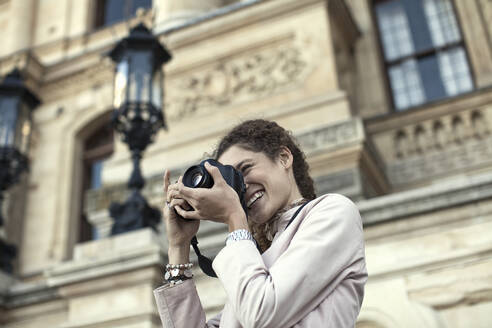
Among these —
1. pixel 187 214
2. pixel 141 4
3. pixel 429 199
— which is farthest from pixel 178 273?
pixel 141 4

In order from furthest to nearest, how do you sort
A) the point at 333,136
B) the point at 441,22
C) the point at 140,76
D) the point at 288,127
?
1. the point at 441,22
2. the point at 288,127
3. the point at 333,136
4. the point at 140,76

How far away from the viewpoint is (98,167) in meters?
12.1

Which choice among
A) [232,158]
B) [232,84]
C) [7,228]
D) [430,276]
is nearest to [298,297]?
[232,158]

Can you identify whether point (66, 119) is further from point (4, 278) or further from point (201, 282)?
point (201, 282)

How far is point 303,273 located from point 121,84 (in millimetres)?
4047

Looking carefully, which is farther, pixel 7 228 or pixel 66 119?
pixel 66 119

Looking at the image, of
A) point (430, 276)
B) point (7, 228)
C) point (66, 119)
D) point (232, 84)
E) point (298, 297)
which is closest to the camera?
point (298, 297)

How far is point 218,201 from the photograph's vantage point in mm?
1686

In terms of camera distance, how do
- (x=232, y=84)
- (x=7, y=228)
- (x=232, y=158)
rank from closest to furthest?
(x=232, y=158), (x=232, y=84), (x=7, y=228)

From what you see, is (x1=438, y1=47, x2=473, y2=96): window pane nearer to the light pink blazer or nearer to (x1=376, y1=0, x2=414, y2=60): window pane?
(x1=376, y1=0, x2=414, y2=60): window pane

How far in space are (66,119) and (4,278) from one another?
24.6 feet

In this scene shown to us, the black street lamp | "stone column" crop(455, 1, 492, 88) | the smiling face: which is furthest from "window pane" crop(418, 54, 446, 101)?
the smiling face

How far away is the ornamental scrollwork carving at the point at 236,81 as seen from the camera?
789 centimetres

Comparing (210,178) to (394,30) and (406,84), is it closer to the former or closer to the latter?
(406,84)
